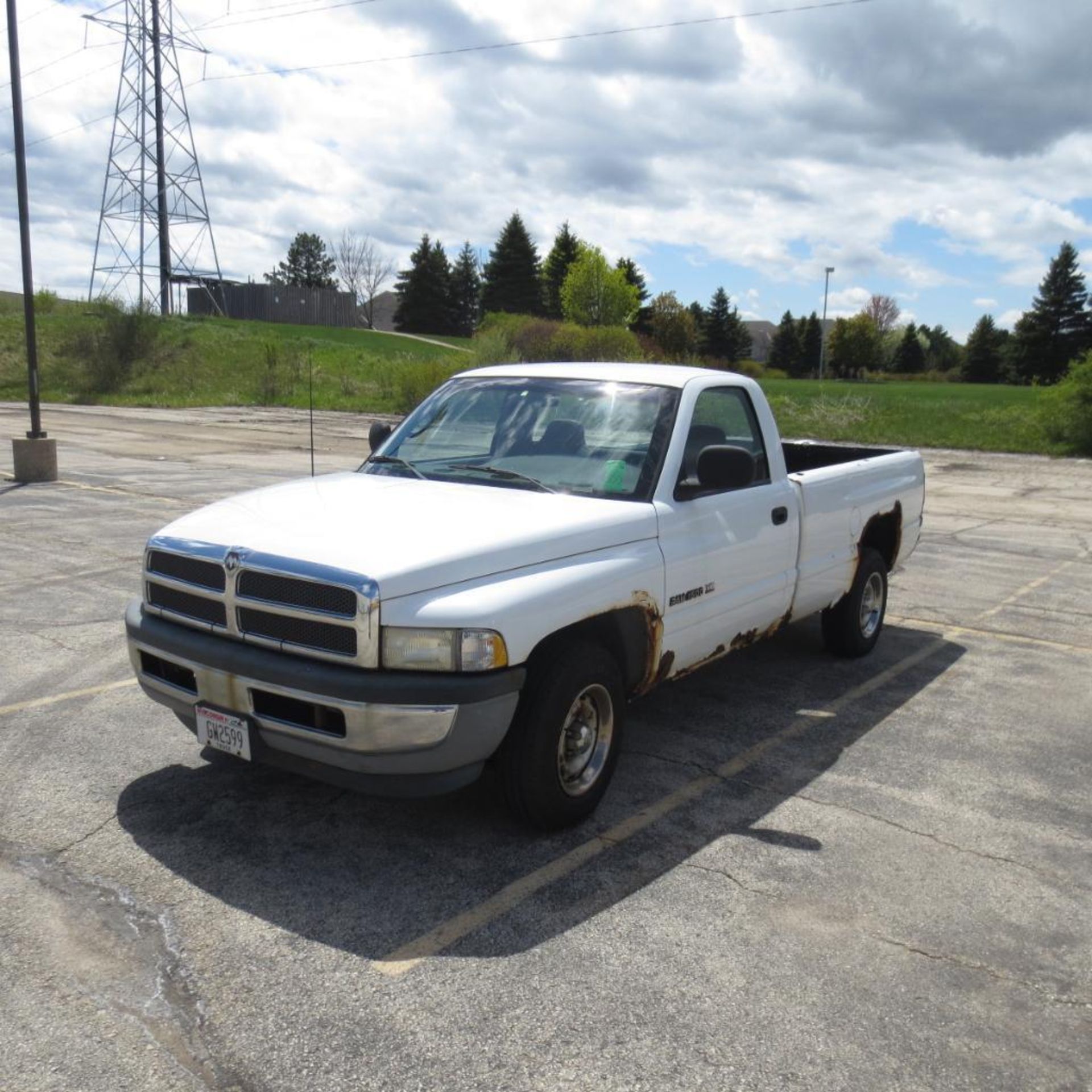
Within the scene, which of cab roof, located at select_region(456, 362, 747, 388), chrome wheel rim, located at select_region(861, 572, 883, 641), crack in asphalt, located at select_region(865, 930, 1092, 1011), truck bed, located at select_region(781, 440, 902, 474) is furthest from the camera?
truck bed, located at select_region(781, 440, 902, 474)

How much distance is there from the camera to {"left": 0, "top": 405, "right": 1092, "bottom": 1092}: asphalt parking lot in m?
2.98

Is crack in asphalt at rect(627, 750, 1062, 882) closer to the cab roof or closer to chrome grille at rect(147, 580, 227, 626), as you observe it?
the cab roof

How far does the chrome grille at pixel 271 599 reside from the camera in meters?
3.71

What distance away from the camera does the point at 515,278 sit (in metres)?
90.4

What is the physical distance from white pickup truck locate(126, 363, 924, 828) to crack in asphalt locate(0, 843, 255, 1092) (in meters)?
0.67

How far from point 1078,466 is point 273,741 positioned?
876 inches

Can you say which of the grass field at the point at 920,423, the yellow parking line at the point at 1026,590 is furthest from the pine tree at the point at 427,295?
the yellow parking line at the point at 1026,590

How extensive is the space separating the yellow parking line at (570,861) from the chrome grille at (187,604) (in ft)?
4.68

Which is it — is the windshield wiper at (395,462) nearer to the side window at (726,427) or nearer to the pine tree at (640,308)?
the side window at (726,427)

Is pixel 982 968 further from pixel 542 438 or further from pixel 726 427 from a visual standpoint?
pixel 726 427

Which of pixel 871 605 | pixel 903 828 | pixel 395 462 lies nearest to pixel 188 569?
pixel 395 462

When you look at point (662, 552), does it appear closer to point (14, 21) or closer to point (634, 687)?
point (634, 687)

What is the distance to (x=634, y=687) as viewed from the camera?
4.71 meters

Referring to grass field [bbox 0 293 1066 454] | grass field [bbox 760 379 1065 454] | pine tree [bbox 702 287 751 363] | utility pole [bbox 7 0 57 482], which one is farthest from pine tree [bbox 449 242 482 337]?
utility pole [bbox 7 0 57 482]
